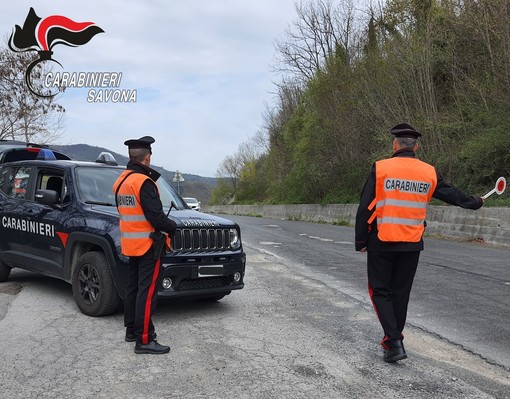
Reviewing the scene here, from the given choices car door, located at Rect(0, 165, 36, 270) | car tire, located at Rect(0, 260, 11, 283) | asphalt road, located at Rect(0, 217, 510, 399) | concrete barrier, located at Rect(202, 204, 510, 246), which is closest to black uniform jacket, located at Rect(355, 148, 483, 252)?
asphalt road, located at Rect(0, 217, 510, 399)

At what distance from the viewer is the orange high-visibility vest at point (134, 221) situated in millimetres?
4684

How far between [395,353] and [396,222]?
1.13 meters

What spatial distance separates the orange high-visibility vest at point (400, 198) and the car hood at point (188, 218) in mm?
2129

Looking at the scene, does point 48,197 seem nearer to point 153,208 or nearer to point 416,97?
point 153,208

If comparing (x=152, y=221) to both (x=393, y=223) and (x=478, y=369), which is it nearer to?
(x=393, y=223)

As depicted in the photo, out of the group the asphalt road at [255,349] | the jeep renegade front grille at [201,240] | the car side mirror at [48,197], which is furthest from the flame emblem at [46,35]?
the jeep renegade front grille at [201,240]

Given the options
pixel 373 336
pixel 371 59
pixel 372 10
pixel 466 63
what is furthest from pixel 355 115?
pixel 373 336

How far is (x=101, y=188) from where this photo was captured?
6574mm

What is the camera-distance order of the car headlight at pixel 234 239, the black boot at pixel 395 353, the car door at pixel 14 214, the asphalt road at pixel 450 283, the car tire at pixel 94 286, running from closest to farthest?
the black boot at pixel 395 353 → the asphalt road at pixel 450 283 → the car tire at pixel 94 286 → the car headlight at pixel 234 239 → the car door at pixel 14 214

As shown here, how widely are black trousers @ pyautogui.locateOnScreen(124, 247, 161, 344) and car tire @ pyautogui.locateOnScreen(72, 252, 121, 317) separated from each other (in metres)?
0.71

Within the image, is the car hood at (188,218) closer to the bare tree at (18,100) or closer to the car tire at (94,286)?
the car tire at (94,286)

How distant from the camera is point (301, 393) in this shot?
3697 millimetres

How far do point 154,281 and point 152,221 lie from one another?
1.96 feet

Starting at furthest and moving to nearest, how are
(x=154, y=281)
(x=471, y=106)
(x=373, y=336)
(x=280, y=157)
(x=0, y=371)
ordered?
(x=280, y=157), (x=471, y=106), (x=373, y=336), (x=154, y=281), (x=0, y=371)
